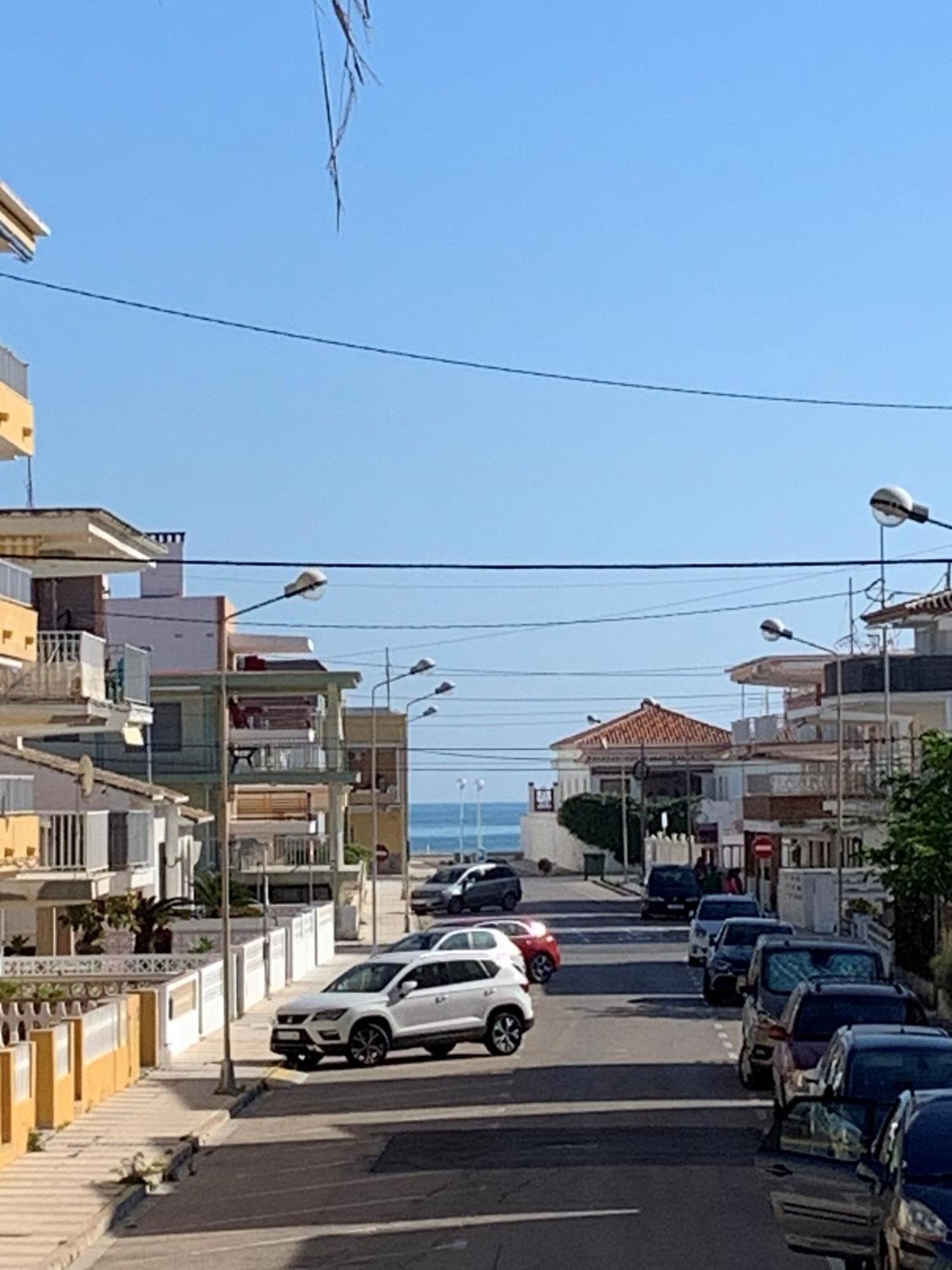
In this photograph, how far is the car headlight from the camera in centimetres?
1226

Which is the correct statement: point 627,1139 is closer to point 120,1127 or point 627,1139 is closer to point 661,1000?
point 120,1127

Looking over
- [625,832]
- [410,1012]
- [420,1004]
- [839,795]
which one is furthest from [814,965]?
[625,832]

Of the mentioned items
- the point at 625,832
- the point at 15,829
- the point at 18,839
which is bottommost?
the point at 625,832

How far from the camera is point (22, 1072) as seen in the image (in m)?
23.7

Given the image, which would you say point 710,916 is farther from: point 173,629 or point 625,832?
point 625,832

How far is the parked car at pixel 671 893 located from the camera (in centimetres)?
7475

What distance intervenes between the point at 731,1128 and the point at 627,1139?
Result: 5.00 feet

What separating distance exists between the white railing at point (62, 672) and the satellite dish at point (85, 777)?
23.5 feet

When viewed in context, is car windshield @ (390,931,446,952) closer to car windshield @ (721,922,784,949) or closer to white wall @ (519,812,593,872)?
car windshield @ (721,922,784,949)

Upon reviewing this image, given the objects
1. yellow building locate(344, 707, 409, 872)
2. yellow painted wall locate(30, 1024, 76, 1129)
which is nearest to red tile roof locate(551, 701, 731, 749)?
yellow building locate(344, 707, 409, 872)

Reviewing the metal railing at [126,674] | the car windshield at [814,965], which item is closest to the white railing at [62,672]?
the metal railing at [126,674]

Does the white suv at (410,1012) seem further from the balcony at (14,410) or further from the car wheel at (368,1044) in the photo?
the balcony at (14,410)

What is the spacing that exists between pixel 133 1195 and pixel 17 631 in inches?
495

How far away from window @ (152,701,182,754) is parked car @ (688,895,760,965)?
23.0 m
